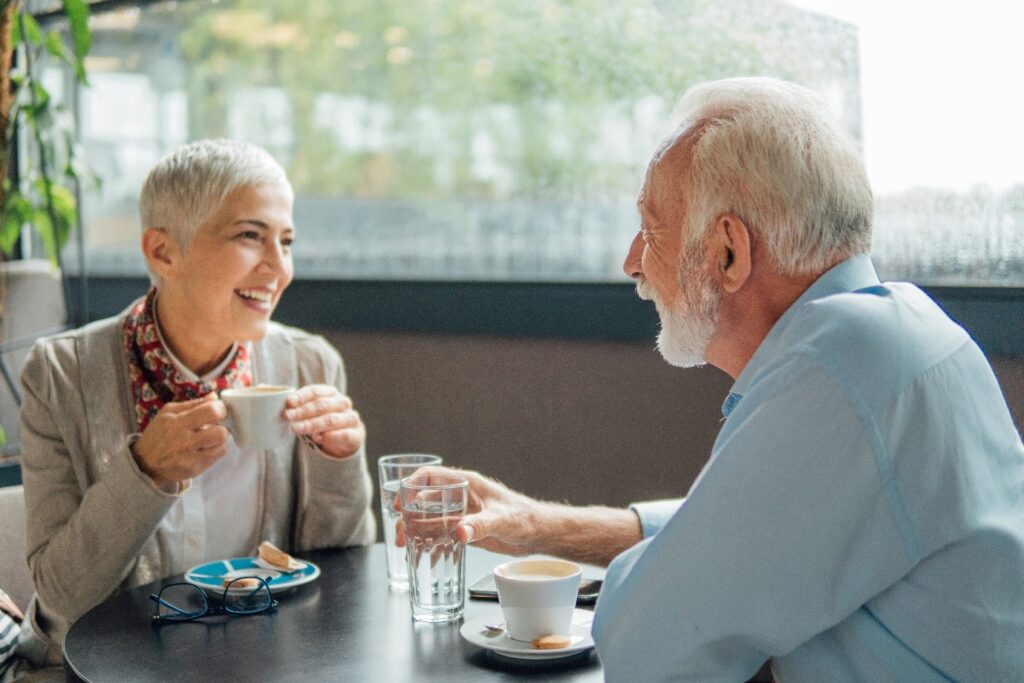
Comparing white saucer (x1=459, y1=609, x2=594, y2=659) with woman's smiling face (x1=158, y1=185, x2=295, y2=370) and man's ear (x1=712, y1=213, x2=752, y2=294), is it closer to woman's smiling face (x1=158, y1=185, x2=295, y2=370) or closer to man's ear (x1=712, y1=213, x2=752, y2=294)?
man's ear (x1=712, y1=213, x2=752, y2=294)

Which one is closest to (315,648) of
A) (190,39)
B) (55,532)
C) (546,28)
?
(55,532)

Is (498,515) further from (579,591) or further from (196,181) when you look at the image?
(196,181)

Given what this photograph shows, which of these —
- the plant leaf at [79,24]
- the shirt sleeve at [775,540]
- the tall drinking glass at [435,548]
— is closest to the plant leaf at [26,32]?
the plant leaf at [79,24]

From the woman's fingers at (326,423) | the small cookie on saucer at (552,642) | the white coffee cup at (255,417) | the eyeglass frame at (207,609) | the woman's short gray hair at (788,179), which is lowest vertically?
the eyeglass frame at (207,609)

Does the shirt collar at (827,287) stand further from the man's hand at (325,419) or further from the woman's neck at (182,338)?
the woman's neck at (182,338)

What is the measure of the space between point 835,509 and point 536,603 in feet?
1.43

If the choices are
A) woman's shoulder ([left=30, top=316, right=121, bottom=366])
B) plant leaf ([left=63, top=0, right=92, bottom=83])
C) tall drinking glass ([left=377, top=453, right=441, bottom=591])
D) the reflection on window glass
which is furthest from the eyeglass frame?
plant leaf ([left=63, top=0, right=92, bottom=83])

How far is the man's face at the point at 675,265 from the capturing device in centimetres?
137

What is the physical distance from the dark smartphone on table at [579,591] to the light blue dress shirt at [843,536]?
41cm

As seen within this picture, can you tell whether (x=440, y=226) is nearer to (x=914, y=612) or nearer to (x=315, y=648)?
(x=315, y=648)

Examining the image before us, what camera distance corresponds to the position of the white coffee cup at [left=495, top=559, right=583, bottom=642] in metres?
1.39

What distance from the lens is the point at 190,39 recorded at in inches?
154

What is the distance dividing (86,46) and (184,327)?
136cm

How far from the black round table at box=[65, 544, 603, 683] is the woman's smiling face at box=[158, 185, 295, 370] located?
567 mm
